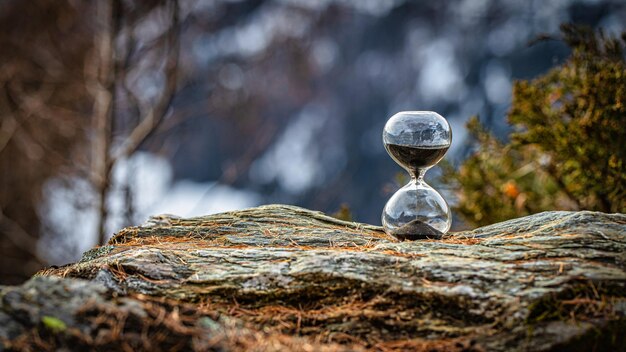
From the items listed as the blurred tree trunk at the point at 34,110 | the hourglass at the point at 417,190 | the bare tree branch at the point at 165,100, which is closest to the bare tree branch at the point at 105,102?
the bare tree branch at the point at 165,100

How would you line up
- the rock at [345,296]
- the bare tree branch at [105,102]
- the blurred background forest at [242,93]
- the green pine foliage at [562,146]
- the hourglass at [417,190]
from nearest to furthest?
the rock at [345,296] → the hourglass at [417,190] → the green pine foliage at [562,146] → the bare tree branch at [105,102] → the blurred background forest at [242,93]

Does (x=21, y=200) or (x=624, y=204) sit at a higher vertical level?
(x=21, y=200)

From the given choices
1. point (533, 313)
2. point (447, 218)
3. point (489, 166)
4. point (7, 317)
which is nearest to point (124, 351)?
point (7, 317)

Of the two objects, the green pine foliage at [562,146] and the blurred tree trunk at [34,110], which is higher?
the blurred tree trunk at [34,110]

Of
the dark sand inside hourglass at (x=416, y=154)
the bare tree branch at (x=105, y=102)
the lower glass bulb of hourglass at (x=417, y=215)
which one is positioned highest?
the bare tree branch at (x=105, y=102)

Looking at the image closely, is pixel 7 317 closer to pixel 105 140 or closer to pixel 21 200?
pixel 105 140

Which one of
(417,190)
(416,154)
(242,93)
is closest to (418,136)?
(416,154)

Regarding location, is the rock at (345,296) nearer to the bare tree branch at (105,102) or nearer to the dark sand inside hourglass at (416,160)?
the dark sand inside hourglass at (416,160)
